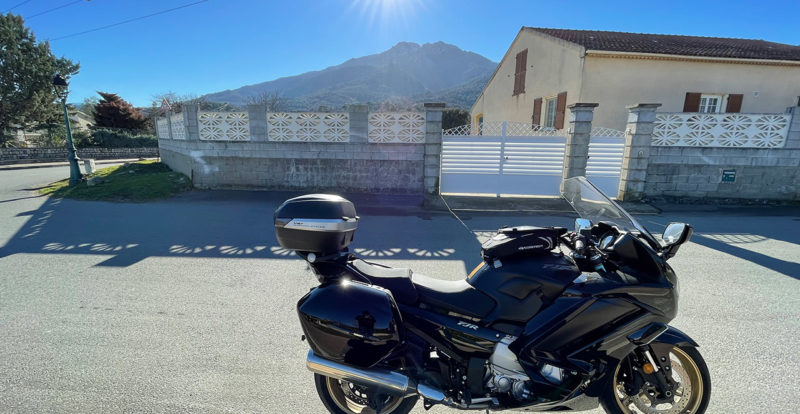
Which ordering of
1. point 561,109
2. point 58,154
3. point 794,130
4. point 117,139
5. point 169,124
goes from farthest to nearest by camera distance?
point 117,139
point 58,154
point 561,109
point 169,124
point 794,130

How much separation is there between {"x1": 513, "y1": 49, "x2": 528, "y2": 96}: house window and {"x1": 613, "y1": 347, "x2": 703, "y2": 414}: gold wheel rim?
1602cm

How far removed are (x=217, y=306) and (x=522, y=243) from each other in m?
2.82

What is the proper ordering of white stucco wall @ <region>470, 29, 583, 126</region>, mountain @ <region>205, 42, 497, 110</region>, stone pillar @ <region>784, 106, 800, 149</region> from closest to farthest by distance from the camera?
stone pillar @ <region>784, 106, 800, 149</region> → white stucco wall @ <region>470, 29, 583, 126</region> → mountain @ <region>205, 42, 497, 110</region>

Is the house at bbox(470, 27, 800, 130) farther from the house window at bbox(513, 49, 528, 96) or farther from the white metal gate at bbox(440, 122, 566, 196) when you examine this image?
the white metal gate at bbox(440, 122, 566, 196)

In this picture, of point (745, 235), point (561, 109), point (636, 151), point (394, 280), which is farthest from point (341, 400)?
point (561, 109)

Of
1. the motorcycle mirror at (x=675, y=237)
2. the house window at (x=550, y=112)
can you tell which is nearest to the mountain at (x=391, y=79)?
the house window at (x=550, y=112)

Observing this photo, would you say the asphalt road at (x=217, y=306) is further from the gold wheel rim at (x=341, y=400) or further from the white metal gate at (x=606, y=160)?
the white metal gate at (x=606, y=160)

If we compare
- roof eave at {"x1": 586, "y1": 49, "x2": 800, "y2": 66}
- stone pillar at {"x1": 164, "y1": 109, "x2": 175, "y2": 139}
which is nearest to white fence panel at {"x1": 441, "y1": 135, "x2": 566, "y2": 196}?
roof eave at {"x1": 586, "y1": 49, "x2": 800, "y2": 66}

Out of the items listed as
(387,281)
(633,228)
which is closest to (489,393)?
(387,281)

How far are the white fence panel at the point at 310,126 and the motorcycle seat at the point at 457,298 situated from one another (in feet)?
22.9

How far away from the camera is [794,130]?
7.41 m

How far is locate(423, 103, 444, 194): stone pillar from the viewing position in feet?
25.8

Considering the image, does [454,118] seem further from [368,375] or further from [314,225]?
[368,375]

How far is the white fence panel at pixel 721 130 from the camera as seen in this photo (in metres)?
7.47
